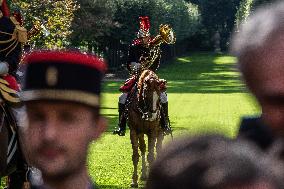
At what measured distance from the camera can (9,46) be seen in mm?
7762

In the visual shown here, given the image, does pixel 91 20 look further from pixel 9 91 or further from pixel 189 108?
pixel 9 91

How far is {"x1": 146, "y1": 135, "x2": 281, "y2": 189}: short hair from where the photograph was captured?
131cm

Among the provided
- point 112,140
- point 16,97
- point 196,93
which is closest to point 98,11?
point 196,93

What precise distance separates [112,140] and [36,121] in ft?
59.3

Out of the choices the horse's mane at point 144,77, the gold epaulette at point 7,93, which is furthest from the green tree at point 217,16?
the gold epaulette at point 7,93

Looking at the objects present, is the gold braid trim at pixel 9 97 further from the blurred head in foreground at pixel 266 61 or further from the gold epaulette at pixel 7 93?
the blurred head in foreground at pixel 266 61

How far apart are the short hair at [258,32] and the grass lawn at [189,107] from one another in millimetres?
67

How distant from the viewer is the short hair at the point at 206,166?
1.31 metres

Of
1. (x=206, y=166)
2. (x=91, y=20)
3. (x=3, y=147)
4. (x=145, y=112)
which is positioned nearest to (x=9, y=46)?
(x=3, y=147)

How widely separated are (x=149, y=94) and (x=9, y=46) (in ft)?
16.6

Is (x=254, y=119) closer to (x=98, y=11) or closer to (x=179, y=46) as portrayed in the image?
(x=98, y=11)

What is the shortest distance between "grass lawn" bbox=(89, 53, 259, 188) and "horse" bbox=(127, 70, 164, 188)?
0.50 metres

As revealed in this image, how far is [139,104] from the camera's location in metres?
12.7

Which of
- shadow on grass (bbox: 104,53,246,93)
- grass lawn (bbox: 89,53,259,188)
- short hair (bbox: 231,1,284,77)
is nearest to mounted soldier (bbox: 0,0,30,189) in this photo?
grass lawn (bbox: 89,53,259,188)
